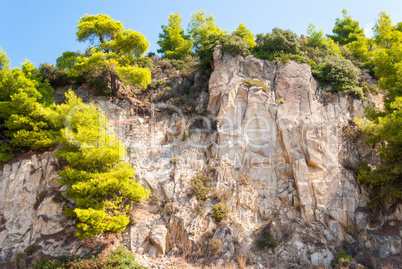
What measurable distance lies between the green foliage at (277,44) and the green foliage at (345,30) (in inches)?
503

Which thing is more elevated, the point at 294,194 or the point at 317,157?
the point at 317,157

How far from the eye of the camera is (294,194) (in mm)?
14594

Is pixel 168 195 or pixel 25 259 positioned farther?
pixel 168 195

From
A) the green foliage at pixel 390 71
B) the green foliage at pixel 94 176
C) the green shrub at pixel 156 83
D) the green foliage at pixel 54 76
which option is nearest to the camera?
the green foliage at pixel 94 176

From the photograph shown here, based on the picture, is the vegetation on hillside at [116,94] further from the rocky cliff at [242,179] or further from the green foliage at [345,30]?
the green foliage at [345,30]

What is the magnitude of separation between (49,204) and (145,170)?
5.07 metres

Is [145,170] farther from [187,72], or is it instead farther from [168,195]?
[187,72]

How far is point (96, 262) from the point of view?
38.3 ft

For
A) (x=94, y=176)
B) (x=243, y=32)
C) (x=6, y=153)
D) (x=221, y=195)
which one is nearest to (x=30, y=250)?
(x=94, y=176)

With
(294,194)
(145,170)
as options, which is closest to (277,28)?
(294,194)

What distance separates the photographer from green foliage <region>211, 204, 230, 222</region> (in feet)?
44.9

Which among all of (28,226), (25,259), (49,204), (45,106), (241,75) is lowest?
(25,259)

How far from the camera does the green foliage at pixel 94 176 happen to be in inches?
475

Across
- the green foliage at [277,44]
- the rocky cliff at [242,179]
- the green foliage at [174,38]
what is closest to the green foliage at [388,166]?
the rocky cliff at [242,179]
